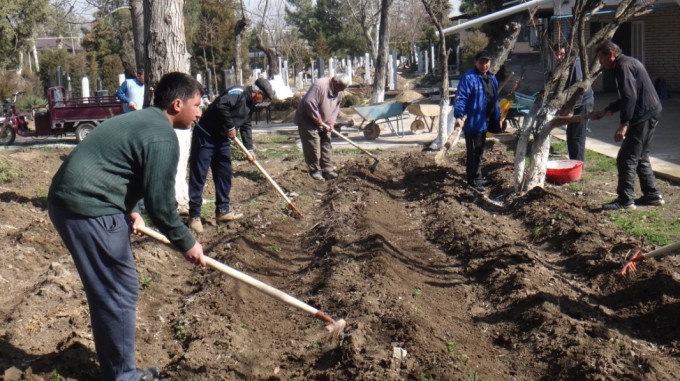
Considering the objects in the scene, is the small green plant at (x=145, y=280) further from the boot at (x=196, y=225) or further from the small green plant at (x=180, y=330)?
the boot at (x=196, y=225)

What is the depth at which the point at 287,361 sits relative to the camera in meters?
5.34

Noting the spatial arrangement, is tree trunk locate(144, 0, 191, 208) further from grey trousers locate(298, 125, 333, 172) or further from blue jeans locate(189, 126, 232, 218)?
grey trousers locate(298, 125, 333, 172)

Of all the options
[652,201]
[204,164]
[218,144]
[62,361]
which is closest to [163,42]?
[218,144]

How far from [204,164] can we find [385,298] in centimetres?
347

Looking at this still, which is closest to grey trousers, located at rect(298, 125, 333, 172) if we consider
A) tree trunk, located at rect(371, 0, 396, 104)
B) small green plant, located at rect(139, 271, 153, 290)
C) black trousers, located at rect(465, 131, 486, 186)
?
black trousers, located at rect(465, 131, 486, 186)

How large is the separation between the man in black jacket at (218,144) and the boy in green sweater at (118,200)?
4398 millimetres

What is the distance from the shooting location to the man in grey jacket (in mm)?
11883

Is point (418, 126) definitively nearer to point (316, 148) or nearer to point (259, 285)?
point (316, 148)

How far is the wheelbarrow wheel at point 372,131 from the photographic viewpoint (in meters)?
18.0

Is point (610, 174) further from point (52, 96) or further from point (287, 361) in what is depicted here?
point (52, 96)

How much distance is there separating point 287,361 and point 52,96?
16.5 m

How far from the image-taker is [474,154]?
34.4 ft

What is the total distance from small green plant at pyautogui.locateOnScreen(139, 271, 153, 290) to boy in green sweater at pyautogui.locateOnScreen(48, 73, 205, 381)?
235 cm

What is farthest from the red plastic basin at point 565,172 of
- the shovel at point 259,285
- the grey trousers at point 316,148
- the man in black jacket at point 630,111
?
the shovel at point 259,285
